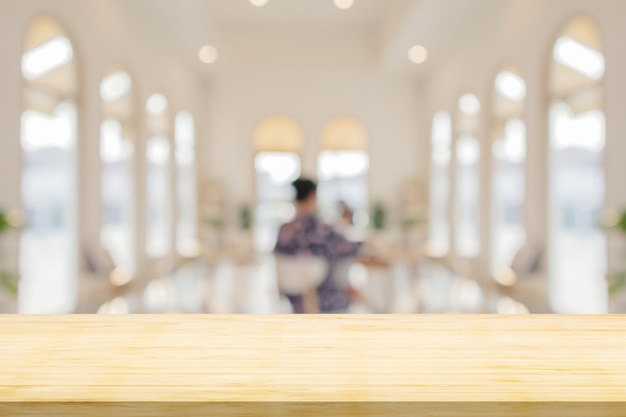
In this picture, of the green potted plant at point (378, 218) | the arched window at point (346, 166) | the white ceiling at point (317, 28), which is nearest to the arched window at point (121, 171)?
the white ceiling at point (317, 28)

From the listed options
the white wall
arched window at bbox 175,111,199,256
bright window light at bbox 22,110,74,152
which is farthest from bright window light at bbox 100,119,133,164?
the white wall

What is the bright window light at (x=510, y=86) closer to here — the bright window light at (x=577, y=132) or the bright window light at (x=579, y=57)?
the bright window light at (x=577, y=132)

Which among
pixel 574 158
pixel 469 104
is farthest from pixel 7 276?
pixel 469 104

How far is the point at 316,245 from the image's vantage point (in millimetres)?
3777

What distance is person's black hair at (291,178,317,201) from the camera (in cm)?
390

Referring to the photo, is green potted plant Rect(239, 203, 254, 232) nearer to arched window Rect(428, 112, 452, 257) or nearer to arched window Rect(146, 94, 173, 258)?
arched window Rect(146, 94, 173, 258)

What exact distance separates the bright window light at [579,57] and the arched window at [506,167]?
118 centimetres

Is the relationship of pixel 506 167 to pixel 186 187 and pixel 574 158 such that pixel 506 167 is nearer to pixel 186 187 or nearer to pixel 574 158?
pixel 574 158

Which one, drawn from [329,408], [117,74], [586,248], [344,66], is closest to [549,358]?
[329,408]

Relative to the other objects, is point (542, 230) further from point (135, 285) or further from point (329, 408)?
point (329, 408)

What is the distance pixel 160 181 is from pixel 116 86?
3328mm

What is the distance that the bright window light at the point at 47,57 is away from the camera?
619 centimetres

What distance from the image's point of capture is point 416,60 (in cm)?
1241

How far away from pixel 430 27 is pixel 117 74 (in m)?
4.62
